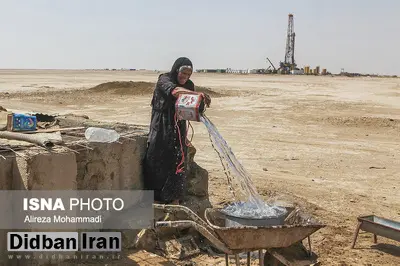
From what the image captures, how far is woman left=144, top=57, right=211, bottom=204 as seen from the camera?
19.1 ft

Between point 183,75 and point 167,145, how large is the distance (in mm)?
875

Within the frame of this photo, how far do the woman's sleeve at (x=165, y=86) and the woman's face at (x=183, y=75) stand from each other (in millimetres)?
130

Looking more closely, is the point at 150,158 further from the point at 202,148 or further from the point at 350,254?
the point at 202,148

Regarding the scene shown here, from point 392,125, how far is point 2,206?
15300 millimetres

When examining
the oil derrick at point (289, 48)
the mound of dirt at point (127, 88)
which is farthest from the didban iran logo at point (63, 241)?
the oil derrick at point (289, 48)

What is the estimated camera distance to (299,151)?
12.6 metres

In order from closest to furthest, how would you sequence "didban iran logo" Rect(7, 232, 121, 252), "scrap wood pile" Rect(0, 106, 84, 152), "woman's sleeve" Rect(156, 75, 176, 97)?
"didban iran logo" Rect(7, 232, 121, 252) < "scrap wood pile" Rect(0, 106, 84, 152) < "woman's sleeve" Rect(156, 75, 176, 97)

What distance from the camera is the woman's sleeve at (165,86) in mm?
5531

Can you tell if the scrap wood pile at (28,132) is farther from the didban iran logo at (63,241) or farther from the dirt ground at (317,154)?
the dirt ground at (317,154)

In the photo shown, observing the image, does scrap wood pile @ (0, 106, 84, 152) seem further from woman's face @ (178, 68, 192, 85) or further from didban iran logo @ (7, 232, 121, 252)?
woman's face @ (178, 68, 192, 85)

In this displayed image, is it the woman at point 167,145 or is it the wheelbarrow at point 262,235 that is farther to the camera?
the woman at point 167,145

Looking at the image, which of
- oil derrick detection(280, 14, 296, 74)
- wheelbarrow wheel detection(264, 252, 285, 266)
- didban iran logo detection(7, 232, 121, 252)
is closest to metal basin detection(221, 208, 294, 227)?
wheelbarrow wheel detection(264, 252, 285, 266)

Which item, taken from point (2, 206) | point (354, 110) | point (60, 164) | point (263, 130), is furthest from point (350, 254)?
point (354, 110)

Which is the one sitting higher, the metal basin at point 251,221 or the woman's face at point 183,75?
the woman's face at point 183,75
